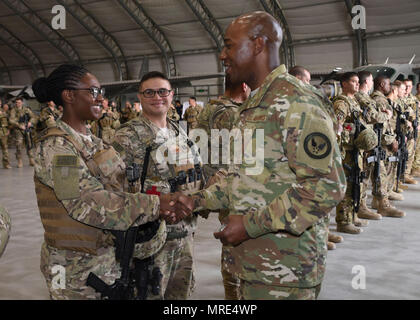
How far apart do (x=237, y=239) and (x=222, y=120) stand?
141cm

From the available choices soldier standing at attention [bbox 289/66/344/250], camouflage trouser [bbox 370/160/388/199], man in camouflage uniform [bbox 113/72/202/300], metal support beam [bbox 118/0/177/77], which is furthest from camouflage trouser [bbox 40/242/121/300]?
metal support beam [bbox 118/0/177/77]

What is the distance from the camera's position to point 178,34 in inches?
766

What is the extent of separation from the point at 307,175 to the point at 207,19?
17.6 meters

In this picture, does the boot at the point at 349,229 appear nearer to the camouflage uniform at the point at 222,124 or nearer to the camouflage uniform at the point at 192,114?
Result: the camouflage uniform at the point at 222,124

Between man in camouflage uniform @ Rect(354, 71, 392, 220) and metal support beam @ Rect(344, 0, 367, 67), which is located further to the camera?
metal support beam @ Rect(344, 0, 367, 67)

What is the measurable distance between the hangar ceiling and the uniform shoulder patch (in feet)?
47.8

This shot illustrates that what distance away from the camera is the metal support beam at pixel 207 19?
56.1 ft

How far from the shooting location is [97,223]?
1649 millimetres

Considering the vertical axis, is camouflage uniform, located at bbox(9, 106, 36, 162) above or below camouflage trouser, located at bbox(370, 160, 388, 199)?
above

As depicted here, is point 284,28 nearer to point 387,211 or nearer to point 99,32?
point 99,32

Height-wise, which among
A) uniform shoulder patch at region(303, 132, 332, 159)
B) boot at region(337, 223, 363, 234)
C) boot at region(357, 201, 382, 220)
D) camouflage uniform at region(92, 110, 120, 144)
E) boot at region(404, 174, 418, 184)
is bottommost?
boot at region(337, 223, 363, 234)

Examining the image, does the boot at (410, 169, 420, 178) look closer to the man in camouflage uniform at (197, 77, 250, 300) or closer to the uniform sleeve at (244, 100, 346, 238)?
the man in camouflage uniform at (197, 77, 250, 300)

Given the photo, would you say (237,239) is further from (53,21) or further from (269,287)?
(53,21)

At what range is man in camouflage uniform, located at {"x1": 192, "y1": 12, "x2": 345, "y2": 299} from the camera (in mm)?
1366
